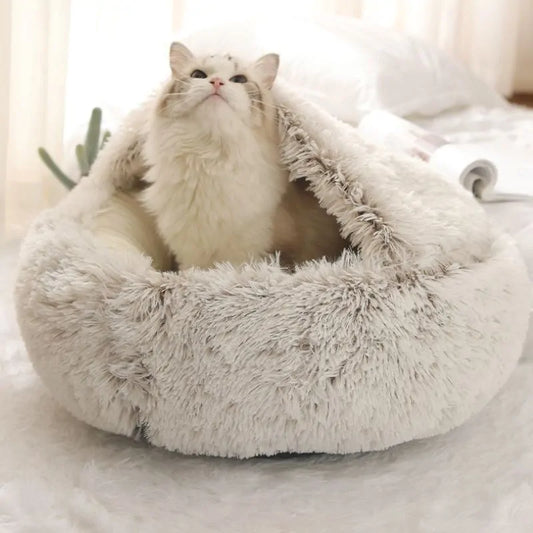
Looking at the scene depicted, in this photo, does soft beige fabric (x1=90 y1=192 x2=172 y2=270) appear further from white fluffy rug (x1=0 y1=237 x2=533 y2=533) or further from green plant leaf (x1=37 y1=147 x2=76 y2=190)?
green plant leaf (x1=37 y1=147 x2=76 y2=190)

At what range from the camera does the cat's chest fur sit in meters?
1.08

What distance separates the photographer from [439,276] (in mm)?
995

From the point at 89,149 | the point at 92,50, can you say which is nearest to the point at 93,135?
the point at 89,149

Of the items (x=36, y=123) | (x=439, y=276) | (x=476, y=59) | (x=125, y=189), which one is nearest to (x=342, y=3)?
(x=476, y=59)

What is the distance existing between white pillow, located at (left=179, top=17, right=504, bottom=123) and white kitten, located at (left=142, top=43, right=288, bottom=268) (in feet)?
3.18

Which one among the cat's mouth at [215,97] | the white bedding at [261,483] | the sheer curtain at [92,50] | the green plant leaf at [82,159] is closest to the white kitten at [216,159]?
the cat's mouth at [215,97]

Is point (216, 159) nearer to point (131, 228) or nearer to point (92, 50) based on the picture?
A: point (131, 228)

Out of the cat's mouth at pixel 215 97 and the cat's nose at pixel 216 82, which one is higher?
the cat's nose at pixel 216 82

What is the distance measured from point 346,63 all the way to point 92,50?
66 centimetres

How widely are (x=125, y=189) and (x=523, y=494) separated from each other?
0.72 metres

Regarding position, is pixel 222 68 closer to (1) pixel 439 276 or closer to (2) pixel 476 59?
(1) pixel 439 276

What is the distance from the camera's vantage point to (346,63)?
2.14 m

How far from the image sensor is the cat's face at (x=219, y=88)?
1.04 metres

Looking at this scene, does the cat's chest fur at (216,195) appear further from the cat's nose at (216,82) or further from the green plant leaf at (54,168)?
the green plant leaf at (54,168)
